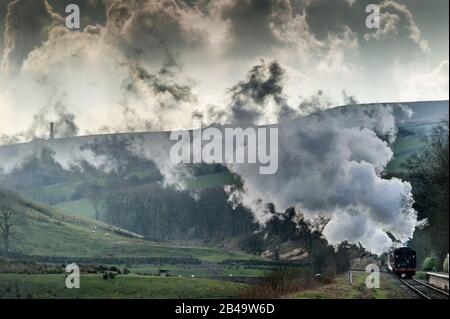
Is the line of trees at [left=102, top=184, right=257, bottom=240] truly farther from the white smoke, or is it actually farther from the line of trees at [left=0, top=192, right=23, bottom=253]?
the line of trees at [left=0, top=192, right=23, bottom=253]

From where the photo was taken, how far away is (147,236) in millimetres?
123250

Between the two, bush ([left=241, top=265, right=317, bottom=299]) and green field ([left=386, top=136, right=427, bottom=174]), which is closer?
bush ([left=241, top=265, right=317, bottom=299])

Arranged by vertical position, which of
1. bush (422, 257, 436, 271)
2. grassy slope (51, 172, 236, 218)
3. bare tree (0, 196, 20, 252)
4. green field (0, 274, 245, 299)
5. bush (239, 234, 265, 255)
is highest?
grassy slope (51, 172, 236, 218)

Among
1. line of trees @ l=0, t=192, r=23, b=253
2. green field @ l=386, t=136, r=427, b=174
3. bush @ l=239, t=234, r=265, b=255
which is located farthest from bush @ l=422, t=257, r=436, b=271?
line of trees @ l=0, t=192, r=23, b=253

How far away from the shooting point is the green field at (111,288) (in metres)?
51.0

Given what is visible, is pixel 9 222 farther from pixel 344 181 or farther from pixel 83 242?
pixel 344 181

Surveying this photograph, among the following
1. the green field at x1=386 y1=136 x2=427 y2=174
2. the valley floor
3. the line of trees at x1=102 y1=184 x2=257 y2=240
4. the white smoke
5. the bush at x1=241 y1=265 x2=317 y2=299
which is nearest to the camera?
the valley floor

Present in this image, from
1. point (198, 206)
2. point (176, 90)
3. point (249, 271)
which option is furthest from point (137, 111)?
point (249, 271)

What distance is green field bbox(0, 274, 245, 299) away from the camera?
51.0 m

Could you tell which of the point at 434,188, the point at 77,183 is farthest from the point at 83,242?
the point at 434,188

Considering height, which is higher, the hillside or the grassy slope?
the grassy slope

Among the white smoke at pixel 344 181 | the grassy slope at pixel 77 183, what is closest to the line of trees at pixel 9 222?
the grassy slope at pixel 77 183

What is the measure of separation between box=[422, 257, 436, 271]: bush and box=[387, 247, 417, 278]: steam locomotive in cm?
401

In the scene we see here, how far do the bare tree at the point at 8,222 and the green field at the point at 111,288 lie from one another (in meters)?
44.0
